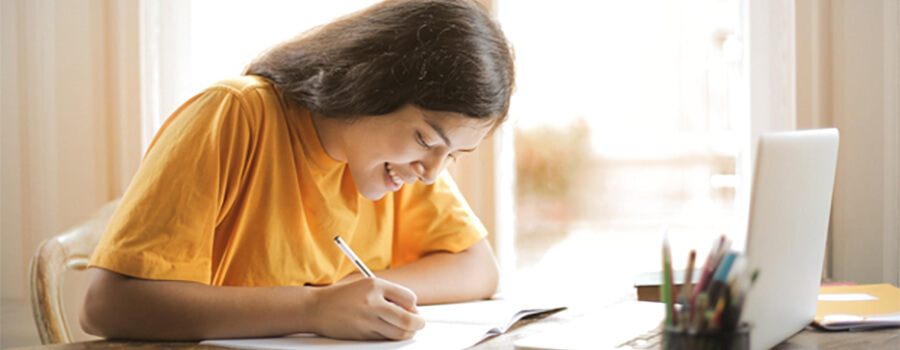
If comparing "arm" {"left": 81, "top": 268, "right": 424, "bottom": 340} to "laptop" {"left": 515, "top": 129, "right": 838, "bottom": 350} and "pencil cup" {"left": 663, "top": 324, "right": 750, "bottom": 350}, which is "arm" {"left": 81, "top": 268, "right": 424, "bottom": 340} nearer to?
"laptop" {"left": 515, "top": 129, "right": 838, "bottom": 350}

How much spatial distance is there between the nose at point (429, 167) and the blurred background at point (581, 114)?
20.0 inches

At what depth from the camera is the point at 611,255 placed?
193 cm

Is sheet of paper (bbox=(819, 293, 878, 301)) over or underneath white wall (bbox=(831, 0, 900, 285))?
underneath

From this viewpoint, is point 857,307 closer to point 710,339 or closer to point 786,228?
point 786,228

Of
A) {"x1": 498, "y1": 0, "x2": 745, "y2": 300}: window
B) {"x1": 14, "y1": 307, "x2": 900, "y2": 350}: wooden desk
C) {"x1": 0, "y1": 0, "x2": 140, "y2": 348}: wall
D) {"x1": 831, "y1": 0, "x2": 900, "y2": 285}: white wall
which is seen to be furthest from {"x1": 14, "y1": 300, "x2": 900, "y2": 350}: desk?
{"x1": 0, "y1": 0, "x2": 140, "y2": 348}: wall

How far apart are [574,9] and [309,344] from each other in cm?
121

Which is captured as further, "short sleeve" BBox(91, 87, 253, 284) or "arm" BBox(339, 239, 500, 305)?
"arm" BBox(339, 239, 500, 305)

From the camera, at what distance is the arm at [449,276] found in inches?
52.5

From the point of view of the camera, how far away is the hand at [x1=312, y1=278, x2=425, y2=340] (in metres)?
0.97

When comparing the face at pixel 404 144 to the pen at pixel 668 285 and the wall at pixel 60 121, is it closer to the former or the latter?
the pen at pixel 668 285

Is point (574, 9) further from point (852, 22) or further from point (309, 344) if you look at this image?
point (309, 344)

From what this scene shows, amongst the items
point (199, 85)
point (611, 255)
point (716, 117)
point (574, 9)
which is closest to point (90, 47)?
point (199, 85)

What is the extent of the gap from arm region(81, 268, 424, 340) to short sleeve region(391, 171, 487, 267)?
419 mm

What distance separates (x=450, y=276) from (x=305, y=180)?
0.30 meters
